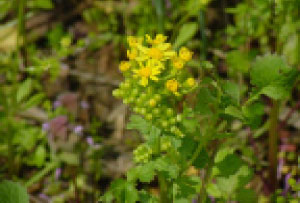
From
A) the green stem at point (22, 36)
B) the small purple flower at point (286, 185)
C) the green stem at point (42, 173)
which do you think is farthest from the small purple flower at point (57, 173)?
the small purple flower at point (286, 185)

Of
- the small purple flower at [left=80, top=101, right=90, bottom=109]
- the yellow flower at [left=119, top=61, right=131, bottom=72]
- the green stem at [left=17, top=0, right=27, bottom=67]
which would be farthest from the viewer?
the small purple flower at [left=80, top=101, right=90, bottom=109]

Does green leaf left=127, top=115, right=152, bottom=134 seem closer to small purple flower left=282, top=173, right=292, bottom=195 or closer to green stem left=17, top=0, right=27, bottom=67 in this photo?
small purple flower left=282, top=173, right=292, bottom=195

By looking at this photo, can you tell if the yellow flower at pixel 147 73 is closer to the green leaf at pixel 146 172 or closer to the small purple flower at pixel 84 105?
the green leaf at pixel 146 172

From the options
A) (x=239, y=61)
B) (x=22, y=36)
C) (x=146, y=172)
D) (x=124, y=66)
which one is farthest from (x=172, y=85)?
(x=22, y=36)

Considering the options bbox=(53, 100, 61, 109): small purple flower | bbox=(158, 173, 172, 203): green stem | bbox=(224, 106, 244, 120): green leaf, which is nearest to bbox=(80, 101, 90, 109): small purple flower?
bbox=(53, 100, 61, 109): small purple flower

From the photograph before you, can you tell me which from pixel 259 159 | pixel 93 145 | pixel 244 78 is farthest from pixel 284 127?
pixel 93 145

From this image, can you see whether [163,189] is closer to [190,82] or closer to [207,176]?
[207,176]
